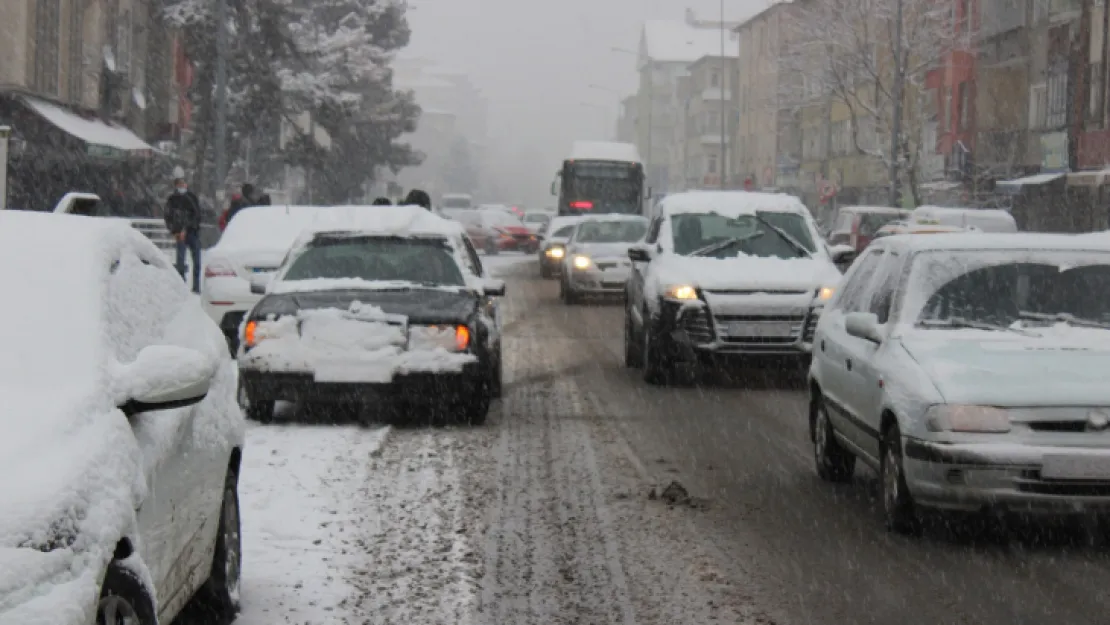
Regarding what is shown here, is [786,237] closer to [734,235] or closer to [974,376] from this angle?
[734,235]

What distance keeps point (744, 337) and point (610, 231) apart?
1552cm

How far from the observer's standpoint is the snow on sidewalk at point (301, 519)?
268 inches

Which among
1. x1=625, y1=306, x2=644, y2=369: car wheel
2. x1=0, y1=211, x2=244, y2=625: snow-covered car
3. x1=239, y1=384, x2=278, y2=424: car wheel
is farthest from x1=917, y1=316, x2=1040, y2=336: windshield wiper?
x1=625, y1=306, x2=644, y2=369: car wheel

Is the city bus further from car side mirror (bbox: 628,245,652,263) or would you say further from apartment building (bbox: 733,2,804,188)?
apartment building (bbox: 733,2,804,188)

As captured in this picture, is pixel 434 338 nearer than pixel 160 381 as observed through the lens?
No

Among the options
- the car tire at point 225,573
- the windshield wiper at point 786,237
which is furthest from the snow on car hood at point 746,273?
the car tire at point 225,573

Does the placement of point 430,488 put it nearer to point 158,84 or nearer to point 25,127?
point 25,127

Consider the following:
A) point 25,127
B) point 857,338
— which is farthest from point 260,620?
point 25,127

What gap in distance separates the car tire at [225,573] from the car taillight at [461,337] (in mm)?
5293

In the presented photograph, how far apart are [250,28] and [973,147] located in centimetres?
2289

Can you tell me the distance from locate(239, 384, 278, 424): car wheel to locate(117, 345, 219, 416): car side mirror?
7220mm

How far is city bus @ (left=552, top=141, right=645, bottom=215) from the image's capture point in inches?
1966

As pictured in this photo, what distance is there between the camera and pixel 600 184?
50156mm

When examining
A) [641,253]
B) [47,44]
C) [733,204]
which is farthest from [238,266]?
[47,44]
